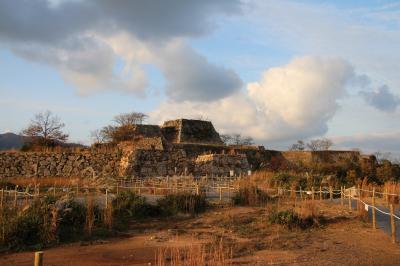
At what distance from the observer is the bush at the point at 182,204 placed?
17047 mm

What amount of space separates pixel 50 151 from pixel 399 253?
28458mm

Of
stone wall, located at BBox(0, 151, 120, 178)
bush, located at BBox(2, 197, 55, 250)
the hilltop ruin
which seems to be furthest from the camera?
the hilltop ruin

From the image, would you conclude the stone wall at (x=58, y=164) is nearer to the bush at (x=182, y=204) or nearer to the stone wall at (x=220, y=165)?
the stone wall at (x=220, y=165)

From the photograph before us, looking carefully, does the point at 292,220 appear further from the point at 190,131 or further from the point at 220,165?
the point at 190,131

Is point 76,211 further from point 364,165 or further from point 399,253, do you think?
point 364,165

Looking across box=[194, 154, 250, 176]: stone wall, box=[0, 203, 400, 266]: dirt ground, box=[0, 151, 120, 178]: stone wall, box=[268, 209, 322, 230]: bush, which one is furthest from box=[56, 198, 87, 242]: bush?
box=[194, 154, 250, 176]: stone wall

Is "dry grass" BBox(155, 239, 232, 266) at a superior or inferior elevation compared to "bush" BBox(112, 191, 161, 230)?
inferior

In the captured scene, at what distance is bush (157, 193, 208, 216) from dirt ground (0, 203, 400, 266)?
3.32 ft

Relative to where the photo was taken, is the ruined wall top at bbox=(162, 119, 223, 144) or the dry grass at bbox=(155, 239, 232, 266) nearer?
the dry grass at bbox=(155, 239, 232, 266)

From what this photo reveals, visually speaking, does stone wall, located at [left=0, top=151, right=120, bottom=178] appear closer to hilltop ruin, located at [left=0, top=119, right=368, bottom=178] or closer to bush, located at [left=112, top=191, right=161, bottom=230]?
hilltop ruin, located at [left=0, top=119, right=368, bottom=178]


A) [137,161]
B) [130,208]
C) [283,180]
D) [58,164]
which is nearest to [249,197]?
[130,208]

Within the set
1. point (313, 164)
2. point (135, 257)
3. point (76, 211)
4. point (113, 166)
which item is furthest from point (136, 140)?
point (135, 257)

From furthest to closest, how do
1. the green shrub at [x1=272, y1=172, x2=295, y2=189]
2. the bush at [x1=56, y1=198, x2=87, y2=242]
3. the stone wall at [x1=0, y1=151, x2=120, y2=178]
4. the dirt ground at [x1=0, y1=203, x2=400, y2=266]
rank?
1. the stone wall at [x1=0, y1=151, x2=120, y2=178]
2. the green shrub at [x1=272, y1=172, x2=295, y2=189]
3. the bush at [x1=56, y1=198, x2=87, y2=242]
4. the dirt ground at [x1=0, y1=203, x2=400, y2=266]

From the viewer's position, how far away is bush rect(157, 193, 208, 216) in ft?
55.9
